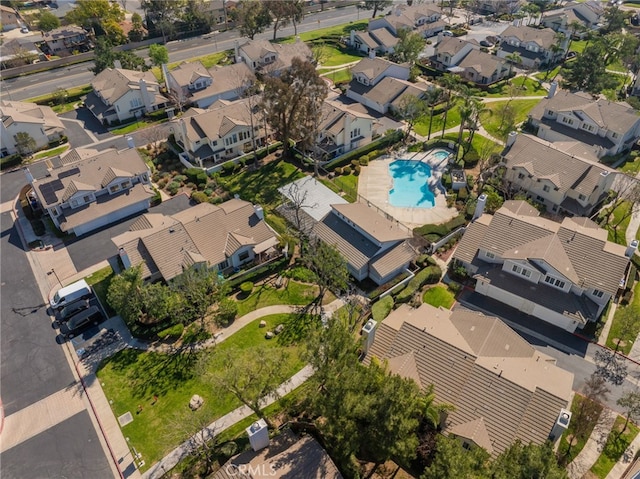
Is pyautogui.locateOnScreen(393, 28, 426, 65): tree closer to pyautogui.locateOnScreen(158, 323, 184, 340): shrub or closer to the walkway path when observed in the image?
pyautogui.locateOnScreen(158, 323, 184, 340): shrub

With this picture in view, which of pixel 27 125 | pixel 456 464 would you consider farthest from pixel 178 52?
pixel 456 464

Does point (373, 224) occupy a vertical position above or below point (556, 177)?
above

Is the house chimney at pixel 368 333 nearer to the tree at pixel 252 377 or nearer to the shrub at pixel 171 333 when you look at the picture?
the tree at pixel 252 377

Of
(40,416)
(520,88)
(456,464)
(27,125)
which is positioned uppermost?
(27,125)

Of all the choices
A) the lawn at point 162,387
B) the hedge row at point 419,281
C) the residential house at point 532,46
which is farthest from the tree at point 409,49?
the lawn at point 162,387

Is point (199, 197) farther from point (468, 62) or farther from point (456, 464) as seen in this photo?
point (468, 62)

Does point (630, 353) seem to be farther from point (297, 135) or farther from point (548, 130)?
point (297, 135)

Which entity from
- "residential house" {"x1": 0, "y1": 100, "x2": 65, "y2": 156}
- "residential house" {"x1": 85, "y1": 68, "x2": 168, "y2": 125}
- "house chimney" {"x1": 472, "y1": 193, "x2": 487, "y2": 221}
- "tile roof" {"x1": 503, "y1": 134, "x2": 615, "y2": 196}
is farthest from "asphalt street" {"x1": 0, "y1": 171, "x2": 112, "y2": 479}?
"tile roof" {"x1": 503, "y1": 134, "x2": 615, "y2": 196}

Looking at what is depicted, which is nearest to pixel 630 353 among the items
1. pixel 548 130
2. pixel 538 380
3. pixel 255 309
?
pixel 538 380
